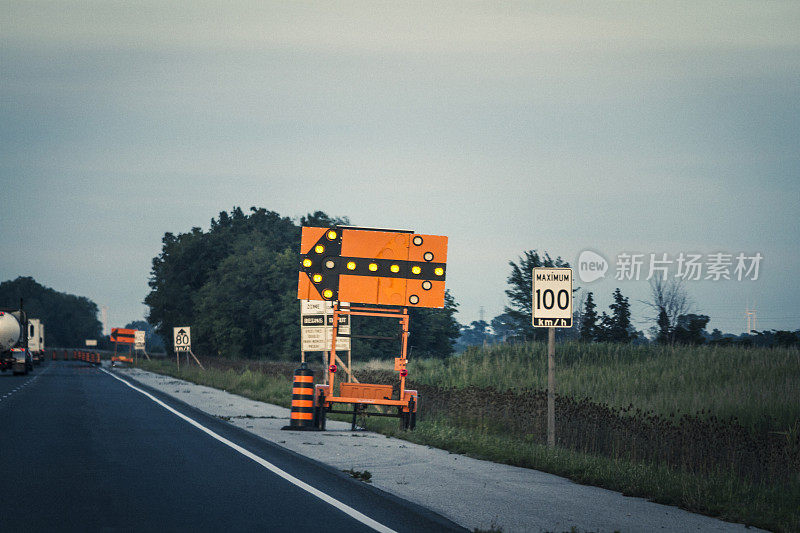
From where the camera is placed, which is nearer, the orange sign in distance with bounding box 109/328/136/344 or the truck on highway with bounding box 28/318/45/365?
the truck on highway with bounding box 28/318/45/365

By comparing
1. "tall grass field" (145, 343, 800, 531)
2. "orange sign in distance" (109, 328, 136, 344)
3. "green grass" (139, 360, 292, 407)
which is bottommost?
"green grass" (139, 360, 292, 407)

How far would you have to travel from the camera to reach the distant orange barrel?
66.5 ft

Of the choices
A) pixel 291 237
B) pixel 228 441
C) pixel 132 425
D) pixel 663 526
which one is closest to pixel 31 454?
pixel 228 441

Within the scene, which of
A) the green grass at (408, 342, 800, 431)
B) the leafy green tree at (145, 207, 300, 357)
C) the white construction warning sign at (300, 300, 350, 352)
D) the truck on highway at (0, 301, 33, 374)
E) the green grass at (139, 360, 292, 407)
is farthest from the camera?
the leafy green tree at (145, 207, 300, 357)

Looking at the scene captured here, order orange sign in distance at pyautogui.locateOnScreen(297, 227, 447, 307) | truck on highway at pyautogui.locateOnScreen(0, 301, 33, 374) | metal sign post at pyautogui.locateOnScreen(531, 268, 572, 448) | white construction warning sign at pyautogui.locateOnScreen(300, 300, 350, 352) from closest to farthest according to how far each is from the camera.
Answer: metal sign post at pyautogui.locateOnScreen(531, 268, 572, 448), orange sign in distance at pyautogui.locateOnScreen(297, 227, 447, 307), white construction warning sign at pyautogui.locateOnScreen(300, 300, 350, 352), truck on highway at pyautogui.locateOnScreen(0, 301, 33, 374)

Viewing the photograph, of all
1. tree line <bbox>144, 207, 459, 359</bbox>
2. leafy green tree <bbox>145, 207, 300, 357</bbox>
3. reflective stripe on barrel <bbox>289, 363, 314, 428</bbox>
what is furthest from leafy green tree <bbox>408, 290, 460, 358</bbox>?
reflective stripe on barrel <bbox>289, 363, 314, 428</bbox>

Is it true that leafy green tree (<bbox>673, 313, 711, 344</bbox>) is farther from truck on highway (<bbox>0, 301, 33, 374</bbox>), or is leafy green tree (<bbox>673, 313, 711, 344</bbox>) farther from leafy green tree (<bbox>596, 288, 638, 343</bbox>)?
truck on highway (<bbox>0, 301, 33, 374</bbox>)

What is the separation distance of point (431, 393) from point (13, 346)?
4467 cm

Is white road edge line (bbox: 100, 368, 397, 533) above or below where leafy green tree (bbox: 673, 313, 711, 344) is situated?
below

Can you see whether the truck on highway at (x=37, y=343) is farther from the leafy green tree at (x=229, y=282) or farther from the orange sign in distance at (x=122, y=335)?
the leafy green tree at (x=229, y=282)

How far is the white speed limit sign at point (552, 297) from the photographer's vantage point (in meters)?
15.4

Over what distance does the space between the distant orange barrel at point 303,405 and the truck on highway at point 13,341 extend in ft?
150

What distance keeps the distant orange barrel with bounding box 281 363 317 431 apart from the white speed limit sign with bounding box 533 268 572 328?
653cm

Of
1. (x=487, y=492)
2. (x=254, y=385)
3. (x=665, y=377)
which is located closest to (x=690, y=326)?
(x=254, y=385)
